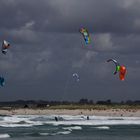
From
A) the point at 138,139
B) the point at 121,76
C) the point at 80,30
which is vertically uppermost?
the point at 80,30

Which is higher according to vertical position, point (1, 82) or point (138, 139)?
point (1, 82)

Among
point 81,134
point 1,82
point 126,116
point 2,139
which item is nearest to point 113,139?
point 81,134

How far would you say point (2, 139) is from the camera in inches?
1543

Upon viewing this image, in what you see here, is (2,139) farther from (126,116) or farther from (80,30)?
(126,116)

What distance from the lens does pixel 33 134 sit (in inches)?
1708

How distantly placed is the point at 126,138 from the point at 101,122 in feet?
68.5

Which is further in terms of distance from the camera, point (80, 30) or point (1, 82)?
point (1, 82)

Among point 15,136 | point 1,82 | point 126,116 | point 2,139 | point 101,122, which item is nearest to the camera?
point 2,139

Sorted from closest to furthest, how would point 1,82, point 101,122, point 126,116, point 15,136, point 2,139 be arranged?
point 2,139, point 15,136, point 1,82, point 101,122, point 126,116

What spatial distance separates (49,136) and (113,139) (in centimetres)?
497

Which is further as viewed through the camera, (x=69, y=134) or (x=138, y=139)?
(x=69, y=134)

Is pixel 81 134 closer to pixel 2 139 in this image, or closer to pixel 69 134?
pixel 69 134

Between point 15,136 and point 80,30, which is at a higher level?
point 80,30

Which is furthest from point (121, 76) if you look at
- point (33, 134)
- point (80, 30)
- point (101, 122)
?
point (101, 122)
